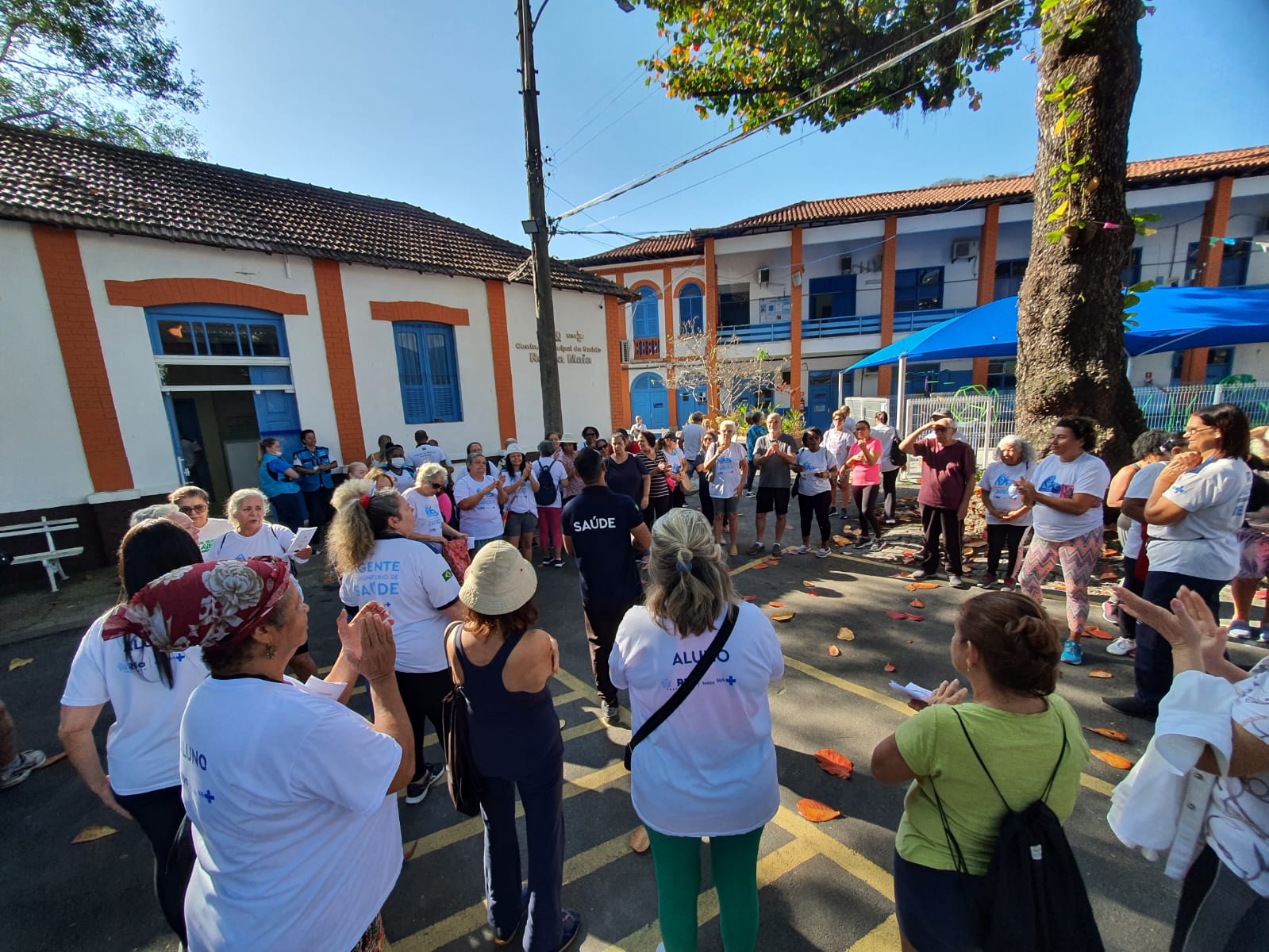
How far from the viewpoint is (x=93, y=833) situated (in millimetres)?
2887

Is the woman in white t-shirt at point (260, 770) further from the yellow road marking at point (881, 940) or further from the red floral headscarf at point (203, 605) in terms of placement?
the yellow road marking at point (881, 940)

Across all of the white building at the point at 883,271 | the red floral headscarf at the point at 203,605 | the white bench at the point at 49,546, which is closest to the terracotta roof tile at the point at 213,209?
the white bench at the point at 49,546

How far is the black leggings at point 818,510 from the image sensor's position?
675 cm

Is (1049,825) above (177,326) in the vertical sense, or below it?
below

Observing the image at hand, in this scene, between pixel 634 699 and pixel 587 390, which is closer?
pixel 634 699

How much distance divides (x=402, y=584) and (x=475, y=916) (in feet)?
5.00

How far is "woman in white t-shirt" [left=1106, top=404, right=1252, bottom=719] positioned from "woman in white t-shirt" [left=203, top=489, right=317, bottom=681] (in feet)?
17.6

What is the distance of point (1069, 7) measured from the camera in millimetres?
5613

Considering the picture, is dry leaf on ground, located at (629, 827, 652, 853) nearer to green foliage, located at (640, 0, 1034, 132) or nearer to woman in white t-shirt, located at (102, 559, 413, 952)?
woman in white t-shirt, located at (102, 559, 413, 952)

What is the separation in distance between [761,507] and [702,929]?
5.31 meters

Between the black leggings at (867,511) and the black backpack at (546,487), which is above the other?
the black backpack at (546,487)

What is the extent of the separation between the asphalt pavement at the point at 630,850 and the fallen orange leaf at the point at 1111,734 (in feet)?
0.21

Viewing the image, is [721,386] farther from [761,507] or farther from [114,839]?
[114,839]

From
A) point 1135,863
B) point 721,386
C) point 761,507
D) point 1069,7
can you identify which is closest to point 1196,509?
point 1135,863
